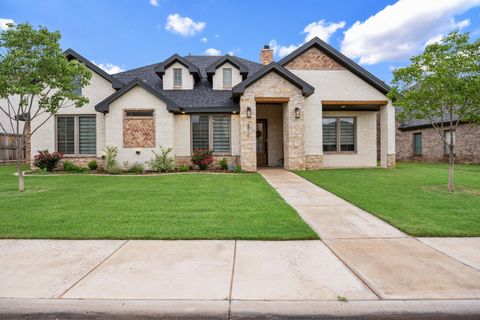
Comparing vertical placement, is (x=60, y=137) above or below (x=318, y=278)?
above

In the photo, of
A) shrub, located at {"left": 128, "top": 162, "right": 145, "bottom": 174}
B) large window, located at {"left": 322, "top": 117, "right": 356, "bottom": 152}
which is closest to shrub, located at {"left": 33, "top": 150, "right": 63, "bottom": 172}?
shrub, located at {"left": 128, "top": 162, "right": 145, "bottom": 174}

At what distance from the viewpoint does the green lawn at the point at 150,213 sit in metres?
4.60

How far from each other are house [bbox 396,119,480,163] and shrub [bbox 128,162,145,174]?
17462mm

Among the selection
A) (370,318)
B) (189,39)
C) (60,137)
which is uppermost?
(189,39)

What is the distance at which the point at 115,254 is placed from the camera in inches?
150

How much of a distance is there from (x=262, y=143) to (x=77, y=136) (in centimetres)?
998

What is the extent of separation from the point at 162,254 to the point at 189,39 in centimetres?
2223

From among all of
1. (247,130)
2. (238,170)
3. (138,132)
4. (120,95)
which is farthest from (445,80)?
(120,95)

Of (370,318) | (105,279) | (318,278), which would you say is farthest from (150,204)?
(370,318)

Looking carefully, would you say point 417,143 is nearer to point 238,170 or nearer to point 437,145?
point 437,145

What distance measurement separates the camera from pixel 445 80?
770 cm

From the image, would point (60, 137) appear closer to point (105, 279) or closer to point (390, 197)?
point (105, 279)

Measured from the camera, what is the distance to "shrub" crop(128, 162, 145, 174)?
13656 millimetres

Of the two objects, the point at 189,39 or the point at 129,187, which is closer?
the point at 129,187
